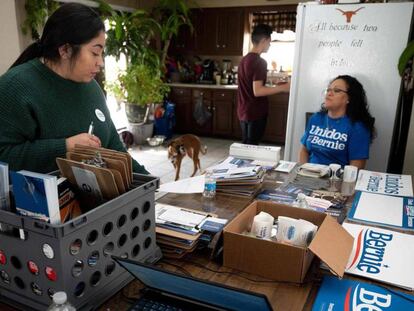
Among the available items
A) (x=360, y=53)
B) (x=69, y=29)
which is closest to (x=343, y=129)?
(x=360, y=53)

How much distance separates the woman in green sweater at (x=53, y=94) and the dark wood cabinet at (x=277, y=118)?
14.3ft

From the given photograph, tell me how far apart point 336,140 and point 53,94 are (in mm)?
1678

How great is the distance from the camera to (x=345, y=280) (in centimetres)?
100

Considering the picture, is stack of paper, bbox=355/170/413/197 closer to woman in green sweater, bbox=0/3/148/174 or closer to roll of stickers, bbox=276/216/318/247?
roll of stickers, bbox=276/216/318/247

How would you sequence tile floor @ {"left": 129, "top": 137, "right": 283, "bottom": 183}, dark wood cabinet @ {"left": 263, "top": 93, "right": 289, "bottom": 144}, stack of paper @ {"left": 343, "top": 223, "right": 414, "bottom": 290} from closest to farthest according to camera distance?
stack of paper @ {"left": 343, "top": 223, "right": 414, "bottom": 290} < tile floor @ {"left": 129, "top": 137, "right": 283, "bottom": 183} < dark wood cabinet @ {"left": 263, "top": 93, "right": 289, "bottom": 144}

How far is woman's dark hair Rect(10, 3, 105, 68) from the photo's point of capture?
1235mm

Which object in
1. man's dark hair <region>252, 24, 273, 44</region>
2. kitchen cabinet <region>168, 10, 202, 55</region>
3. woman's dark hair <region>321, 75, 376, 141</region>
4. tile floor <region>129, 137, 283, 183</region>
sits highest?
kitchen cabinet <region>168, 10, 202, 55</region>

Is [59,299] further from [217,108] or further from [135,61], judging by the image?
[217,108]

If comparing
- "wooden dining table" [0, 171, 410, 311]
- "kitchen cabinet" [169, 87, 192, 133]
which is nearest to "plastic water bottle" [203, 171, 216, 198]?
"wooden dining table" [0, 171, 410, 311]

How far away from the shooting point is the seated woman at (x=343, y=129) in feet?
7.28

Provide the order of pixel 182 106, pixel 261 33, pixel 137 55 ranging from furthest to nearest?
pixel 182 106 < pixel 137 55 < pixel 261 33

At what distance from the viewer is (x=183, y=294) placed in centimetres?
84

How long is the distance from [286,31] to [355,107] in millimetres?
3932

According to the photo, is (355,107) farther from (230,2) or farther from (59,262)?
(230,2)
